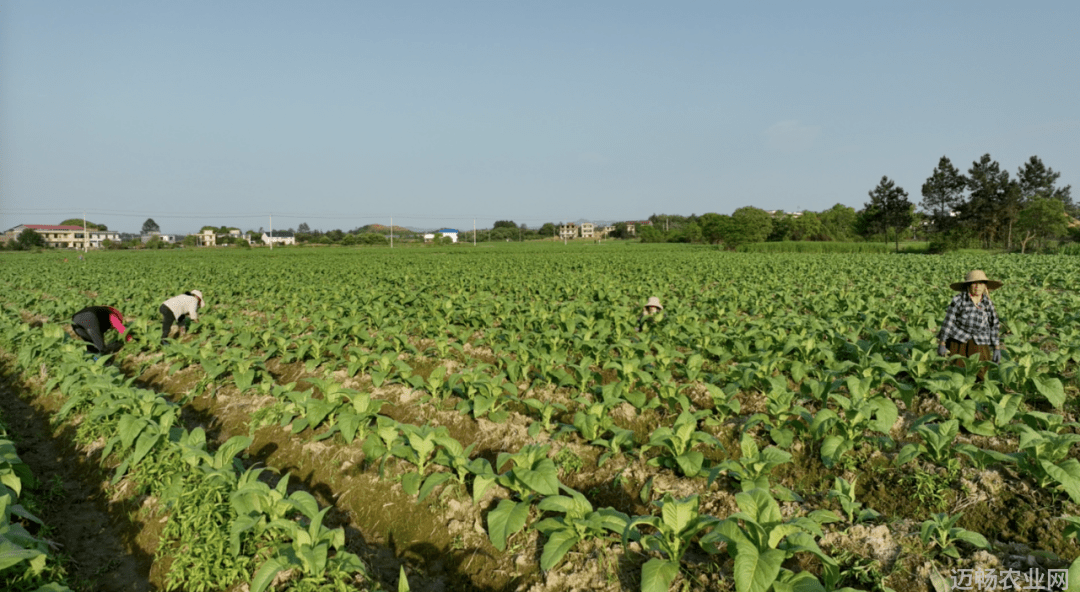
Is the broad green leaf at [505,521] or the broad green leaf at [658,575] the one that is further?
the broad green leaf at [505,521]

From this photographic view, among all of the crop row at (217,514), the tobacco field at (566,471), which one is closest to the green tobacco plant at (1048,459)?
the tobacco field at (566,471)

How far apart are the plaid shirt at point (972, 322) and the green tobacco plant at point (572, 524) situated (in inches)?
238

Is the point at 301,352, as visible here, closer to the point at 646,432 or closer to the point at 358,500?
the point at 358,500

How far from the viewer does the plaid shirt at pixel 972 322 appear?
266 inches

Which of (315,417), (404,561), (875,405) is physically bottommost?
(404,561)

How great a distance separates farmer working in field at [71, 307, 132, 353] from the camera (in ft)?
32.0

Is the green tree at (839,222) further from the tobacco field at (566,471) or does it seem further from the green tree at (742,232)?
the tobacco field at (566,471)

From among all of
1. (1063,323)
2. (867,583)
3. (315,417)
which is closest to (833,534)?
(867,583)

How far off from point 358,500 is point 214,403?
3.83 meters

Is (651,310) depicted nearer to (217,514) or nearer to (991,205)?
(217,514)

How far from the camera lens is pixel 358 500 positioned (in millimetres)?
4863

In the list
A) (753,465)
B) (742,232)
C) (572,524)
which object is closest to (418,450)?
(572,524)

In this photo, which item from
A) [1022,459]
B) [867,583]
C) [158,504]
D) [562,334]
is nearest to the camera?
[867,583]

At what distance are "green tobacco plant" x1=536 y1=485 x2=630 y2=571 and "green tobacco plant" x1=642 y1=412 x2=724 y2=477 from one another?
3.45ft
